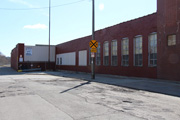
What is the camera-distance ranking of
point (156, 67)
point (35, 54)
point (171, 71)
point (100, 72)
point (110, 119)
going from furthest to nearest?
1. point (35, 54)
2. point (100, 72)
3. point (156, 67)
4. point (171, 71)
5. point (110, 119)

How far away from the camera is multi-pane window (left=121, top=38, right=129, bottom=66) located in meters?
20.5

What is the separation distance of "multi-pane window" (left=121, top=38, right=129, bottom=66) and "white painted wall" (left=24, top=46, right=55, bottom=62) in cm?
2491

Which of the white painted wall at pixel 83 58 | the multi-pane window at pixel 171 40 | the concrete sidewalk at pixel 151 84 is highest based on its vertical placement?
the multi-pane window at pixel 171 40

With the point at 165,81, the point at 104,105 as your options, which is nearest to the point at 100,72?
the point at 165,81

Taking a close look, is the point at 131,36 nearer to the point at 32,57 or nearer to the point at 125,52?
the point at 125,52

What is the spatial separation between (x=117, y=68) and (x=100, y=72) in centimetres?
401

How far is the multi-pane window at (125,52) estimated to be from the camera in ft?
67.4

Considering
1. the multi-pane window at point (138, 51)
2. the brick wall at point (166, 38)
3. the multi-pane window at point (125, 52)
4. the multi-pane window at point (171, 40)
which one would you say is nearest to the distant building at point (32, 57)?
the multi-pane window at point (125, 52)

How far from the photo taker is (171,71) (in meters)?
15.4

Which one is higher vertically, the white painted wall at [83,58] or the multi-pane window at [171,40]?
the multi-pane window at [171,40]

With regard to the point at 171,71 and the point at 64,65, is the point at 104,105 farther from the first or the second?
the point at 64,65

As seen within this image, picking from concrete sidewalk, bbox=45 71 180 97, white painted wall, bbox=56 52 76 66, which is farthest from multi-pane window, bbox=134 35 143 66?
white painted wall, bbox=56 52 76 66

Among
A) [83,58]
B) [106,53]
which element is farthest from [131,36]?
[83,58]

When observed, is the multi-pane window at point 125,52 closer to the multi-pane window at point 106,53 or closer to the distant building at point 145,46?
the distant building at point 145,46
